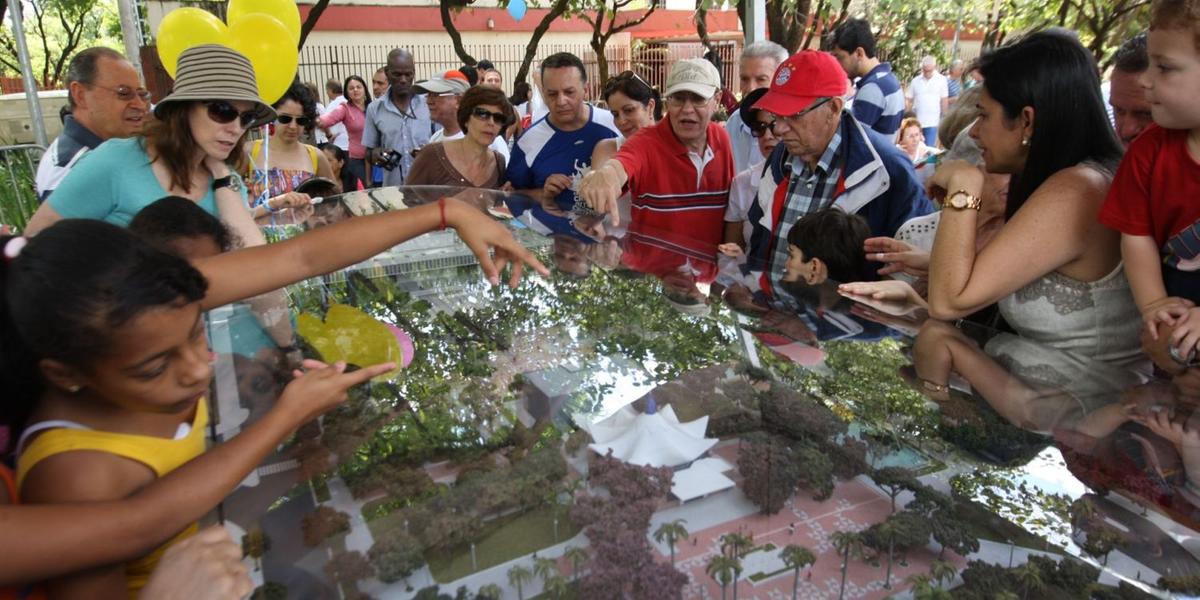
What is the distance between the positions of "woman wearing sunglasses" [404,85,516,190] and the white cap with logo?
1.02 meters

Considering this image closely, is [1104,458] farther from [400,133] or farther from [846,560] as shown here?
[400,133]

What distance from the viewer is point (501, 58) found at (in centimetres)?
1702

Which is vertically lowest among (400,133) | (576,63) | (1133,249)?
(400,133)

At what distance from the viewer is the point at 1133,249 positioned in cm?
152

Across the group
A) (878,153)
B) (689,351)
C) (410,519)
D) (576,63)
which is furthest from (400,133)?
(410,519)

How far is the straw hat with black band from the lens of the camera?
2305 millimetres

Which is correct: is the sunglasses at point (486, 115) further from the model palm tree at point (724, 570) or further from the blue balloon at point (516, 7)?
the blue balloon at point (516, 7)

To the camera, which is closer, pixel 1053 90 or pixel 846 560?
pixel 846 560

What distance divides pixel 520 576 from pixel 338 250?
0.74 metres

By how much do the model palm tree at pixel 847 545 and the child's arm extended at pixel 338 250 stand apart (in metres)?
0.73

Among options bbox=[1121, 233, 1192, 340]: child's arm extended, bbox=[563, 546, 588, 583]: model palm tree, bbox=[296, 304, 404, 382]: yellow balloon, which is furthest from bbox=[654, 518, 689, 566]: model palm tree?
bbox=[1121, 233, 1192, 340]: child's arm extended

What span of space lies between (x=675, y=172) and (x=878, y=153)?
0.86 metres

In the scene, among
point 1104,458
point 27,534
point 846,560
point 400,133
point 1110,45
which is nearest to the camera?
point 27,534

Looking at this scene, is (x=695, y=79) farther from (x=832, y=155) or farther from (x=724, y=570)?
(x=724, y=570)
